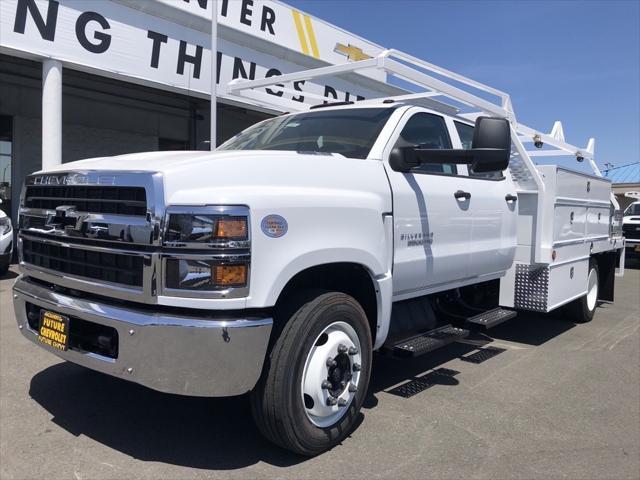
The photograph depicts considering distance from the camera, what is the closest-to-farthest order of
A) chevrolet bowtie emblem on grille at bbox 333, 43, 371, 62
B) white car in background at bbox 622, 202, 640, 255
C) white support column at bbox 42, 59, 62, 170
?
white support column at bbox 42, 59, 62, 170 → chevrolet bowtie emblem on grille at bbox 333, 43, 371, 62 → white car in background at bbox 622, 202, 640, 255

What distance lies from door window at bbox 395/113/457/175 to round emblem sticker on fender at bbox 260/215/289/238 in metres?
1.43

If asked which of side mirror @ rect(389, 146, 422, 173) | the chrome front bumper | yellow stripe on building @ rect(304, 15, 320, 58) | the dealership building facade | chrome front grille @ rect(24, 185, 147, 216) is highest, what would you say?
yellow stripe on building @ rect(304, 15, 320, 58)

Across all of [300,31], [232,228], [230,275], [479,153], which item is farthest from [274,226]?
[300,31]

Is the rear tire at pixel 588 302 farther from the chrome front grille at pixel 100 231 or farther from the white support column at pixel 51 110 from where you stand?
the white support column at pixel 51 110

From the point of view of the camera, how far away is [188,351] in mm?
2738

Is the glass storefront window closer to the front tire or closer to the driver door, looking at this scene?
the driver door

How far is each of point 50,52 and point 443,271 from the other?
28.6 feet

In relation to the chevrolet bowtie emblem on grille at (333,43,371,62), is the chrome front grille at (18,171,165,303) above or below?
below

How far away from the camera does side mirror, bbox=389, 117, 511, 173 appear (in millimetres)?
3621

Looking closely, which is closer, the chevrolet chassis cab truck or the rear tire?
the chevrolet chassis cab truck

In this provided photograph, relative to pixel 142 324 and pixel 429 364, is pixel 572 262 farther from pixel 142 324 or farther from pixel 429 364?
pixel 142 324

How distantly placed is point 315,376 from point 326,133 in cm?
189

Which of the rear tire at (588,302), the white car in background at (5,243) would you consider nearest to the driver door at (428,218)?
the rear tire at (588,302)

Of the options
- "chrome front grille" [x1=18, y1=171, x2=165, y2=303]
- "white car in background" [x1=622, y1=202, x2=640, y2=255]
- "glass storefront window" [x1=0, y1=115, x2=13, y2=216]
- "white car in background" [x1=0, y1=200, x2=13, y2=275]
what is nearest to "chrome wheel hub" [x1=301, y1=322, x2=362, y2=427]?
"chrome front grille" [x1=18, y1=171, x2=165, y2=303]
